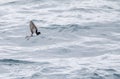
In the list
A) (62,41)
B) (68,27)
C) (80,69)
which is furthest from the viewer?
(68,27)

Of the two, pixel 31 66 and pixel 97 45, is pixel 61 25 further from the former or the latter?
pixel 31 66

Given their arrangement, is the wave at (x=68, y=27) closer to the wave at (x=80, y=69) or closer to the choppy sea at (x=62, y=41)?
the choppy sea at (x=62, y=41)

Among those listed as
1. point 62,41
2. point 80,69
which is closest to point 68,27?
point 62,41

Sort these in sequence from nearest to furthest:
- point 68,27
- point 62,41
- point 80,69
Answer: point 80,69
point 62,41
point 68,27

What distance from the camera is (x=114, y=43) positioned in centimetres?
1173

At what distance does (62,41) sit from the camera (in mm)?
12078

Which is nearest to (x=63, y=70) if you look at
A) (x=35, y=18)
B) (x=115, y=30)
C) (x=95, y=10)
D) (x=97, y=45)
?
(x=97, y=45)

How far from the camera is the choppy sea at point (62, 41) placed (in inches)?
375

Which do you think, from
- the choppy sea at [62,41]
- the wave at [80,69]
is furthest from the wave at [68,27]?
the wave at [80,69]

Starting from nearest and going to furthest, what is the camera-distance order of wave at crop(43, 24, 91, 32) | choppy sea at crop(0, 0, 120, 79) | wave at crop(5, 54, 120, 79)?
1. wave at crop(5, 54, 120, 79)
2. choppy sea at crop(0, 0, 120, 79)
3. wave at crop(43, 24, 91, 32)

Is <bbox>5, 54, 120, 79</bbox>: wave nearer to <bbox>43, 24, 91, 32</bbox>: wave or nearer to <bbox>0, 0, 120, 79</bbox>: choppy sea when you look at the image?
<bbox>0, 0, 120, 79</bbox>: choppy sea

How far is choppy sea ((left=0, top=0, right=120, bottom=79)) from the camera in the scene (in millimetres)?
9516

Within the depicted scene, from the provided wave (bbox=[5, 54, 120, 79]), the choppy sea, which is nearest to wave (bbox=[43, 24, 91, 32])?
the choppy sea

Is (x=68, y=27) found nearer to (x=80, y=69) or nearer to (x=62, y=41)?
(x=62, y=41)
